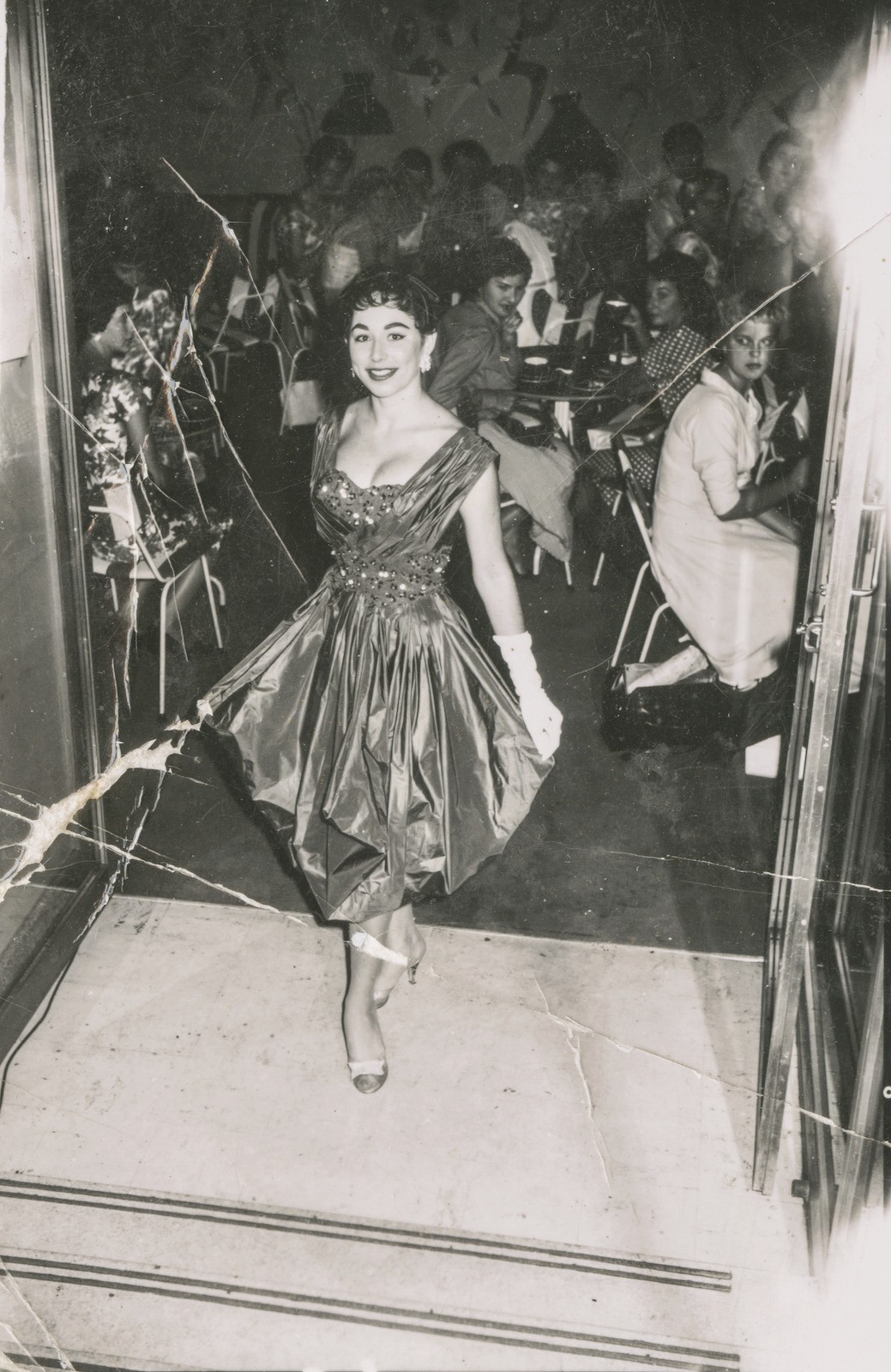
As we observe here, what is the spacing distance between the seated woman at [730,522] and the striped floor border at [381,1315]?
51.4 inches

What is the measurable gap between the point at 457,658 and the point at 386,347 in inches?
24.4

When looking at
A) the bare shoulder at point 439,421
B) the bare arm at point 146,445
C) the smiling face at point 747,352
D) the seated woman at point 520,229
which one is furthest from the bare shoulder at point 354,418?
the smiling face at point 747,352

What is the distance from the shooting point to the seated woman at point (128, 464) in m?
2.57

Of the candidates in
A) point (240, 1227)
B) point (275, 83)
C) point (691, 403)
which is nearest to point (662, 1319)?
point (240, 1227)

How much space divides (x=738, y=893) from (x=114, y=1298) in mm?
1636

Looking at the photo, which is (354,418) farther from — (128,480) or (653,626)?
(653,626)

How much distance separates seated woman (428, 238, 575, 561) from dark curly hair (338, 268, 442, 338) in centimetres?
7

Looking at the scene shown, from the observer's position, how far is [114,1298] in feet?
6.82

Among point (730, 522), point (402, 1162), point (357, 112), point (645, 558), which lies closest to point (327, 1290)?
point (402, 1162)

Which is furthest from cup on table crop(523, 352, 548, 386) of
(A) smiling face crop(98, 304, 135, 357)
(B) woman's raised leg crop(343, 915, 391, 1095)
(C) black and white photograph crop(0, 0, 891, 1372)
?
(B) woman's raised leg crop(343, 915, 391, 1095)

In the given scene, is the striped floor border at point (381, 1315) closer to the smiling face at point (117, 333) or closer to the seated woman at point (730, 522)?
the seated woman at point (730, 522)

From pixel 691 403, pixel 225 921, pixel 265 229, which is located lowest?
pixel 225 921

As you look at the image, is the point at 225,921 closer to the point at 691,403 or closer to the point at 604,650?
the point at 604,650

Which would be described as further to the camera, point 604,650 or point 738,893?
point 738,893
